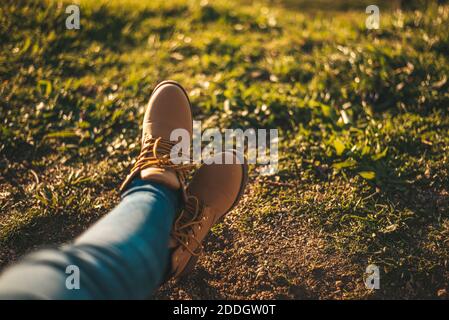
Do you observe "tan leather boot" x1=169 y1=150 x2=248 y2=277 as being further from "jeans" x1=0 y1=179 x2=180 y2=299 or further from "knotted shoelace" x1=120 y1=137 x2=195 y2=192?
"jeans" x1=0 y1=179 x2=180 y2=299

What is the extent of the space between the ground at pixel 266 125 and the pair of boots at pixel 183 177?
0.49 feet

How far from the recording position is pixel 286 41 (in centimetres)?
339

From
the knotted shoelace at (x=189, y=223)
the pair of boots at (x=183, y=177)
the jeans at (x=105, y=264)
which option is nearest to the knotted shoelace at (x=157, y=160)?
the pair of boots at (x=183, y=177)

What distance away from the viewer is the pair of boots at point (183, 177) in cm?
177

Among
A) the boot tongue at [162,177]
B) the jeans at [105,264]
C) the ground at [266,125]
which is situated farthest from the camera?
the ground at [266,125]

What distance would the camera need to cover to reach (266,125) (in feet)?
8.77

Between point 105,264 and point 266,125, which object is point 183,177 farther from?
point 266,125

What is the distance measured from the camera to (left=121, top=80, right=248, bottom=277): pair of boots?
177 cm

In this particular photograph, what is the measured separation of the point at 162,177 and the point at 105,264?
0.52m

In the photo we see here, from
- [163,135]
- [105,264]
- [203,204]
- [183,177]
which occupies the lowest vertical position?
[105,264]

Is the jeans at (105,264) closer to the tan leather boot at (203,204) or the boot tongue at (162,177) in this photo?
the boot tongue at (162,177)

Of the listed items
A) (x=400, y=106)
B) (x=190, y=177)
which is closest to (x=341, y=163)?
(x=400, y=106)

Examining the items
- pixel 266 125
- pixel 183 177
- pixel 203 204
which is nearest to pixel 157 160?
pixel 183 177

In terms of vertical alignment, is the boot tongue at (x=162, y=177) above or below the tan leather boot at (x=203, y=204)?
above
